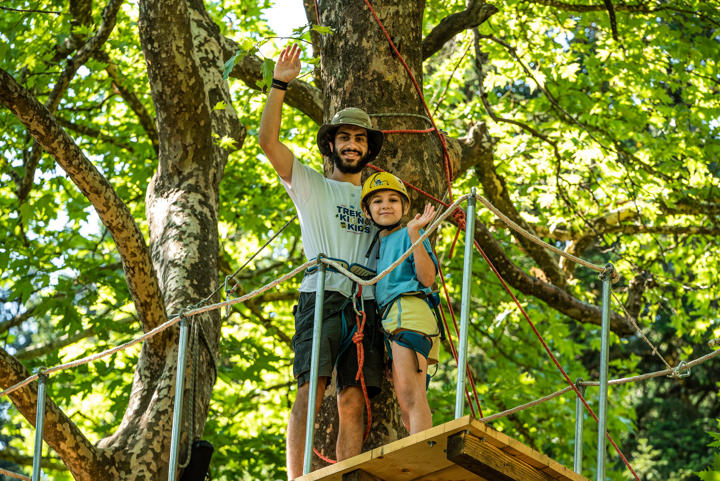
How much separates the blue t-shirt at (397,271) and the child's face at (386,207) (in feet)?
0.27

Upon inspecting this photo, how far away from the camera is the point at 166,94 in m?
A: 6.13

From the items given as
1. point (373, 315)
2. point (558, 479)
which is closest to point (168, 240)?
point (373, 315)

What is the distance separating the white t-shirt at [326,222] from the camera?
4.36m

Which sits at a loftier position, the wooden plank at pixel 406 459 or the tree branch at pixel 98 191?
the tree branch at pixel 98 191

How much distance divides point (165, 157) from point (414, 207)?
2.30 meters

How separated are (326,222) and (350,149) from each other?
0.47m

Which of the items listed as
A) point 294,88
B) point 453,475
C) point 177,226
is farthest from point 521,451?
point 294,88

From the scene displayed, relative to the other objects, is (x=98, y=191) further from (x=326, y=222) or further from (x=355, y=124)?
(x=355, y=124)

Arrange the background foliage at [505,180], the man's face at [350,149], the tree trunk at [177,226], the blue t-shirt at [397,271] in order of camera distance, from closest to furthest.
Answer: the blue t-shirt at [397,271] < the man's face at [350,149] < the tree trunk at [177,226] < the background foliage at [505,180]

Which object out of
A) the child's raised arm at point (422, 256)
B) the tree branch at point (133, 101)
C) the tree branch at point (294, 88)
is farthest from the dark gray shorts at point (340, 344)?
the tree branch at point (133, 101)

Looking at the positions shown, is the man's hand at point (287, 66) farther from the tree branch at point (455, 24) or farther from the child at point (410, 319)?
the tree branch at point (455, 24)

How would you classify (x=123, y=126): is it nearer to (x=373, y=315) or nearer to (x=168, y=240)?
(x=168, y=240)

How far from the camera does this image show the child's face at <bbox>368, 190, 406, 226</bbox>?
13.9 ft

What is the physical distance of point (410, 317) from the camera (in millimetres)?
3938
